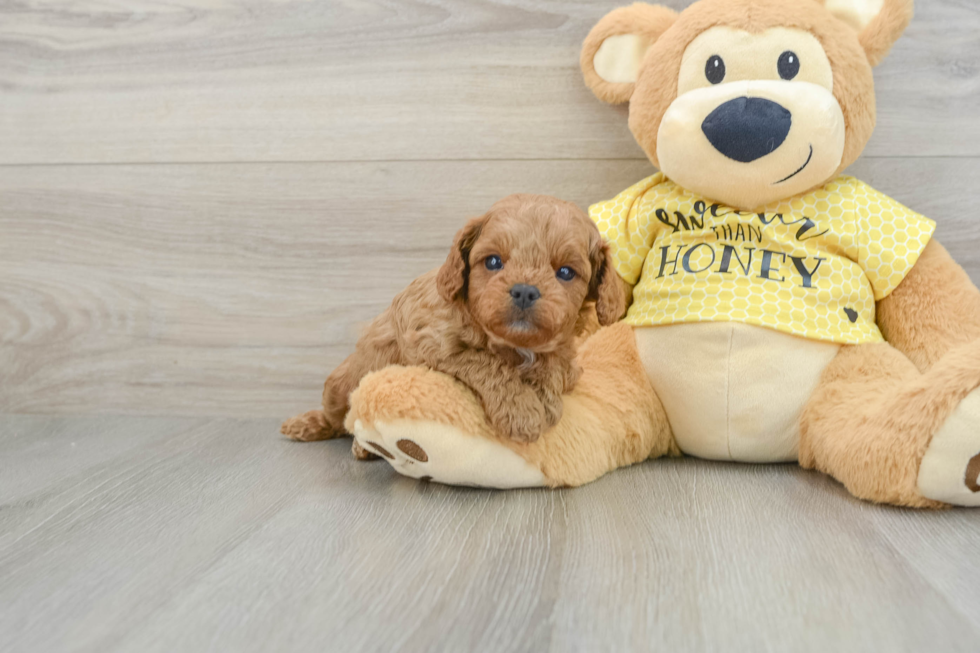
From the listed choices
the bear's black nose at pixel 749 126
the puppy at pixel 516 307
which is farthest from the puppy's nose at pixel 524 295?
the bear's black nose at pixel 749 126

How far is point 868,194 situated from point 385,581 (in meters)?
0.83

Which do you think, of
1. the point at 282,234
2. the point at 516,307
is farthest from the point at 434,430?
the point at 282,234

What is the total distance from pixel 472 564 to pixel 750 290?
1.76ft

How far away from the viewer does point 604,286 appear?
0.85 m

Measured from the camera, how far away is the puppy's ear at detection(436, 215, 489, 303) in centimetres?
84

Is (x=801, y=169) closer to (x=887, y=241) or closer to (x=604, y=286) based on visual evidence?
(x=887, y=241)

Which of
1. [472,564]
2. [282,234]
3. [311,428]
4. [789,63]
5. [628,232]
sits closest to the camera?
[472,564]

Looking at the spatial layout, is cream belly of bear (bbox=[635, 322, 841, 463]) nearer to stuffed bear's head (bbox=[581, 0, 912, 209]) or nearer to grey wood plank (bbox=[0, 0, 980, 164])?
stuffed bear's head (bbox=[581, 0, 912, 209])

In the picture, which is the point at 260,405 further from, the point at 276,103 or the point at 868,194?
the point at 868,194

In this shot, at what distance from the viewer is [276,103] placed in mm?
1281

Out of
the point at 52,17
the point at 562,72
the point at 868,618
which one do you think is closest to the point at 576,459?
the point at 868,618

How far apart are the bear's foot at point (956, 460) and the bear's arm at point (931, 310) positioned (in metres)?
0.21

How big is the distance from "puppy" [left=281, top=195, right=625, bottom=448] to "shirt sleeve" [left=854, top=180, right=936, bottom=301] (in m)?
0.38

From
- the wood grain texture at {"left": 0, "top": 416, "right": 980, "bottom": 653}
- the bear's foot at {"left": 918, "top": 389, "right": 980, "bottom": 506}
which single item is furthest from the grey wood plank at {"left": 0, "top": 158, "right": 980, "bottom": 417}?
the bear's foot at {"left": 918, "top": 389, "right": 980, "bottom": 506}
